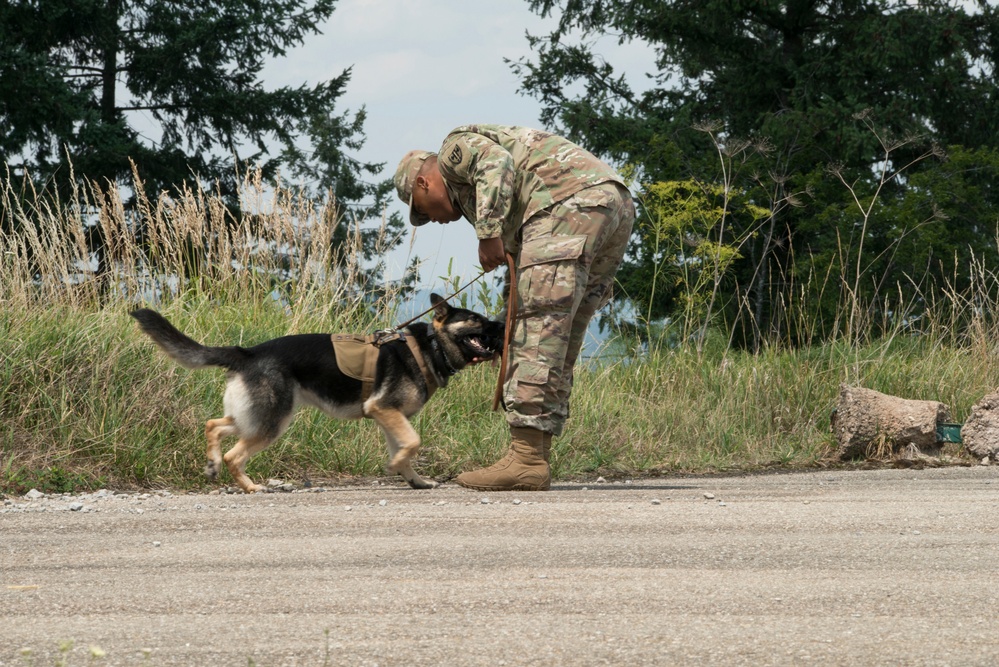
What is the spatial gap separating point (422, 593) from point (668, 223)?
992 centimetres

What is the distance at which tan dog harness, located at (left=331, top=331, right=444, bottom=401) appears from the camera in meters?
5.95

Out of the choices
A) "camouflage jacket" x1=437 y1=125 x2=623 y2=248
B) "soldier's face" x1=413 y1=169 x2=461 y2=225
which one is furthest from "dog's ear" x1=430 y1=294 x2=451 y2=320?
"camouflage jacket" x1=437 y1=125 x2=623 y2=248

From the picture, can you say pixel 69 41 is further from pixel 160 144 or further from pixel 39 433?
pixel 39 433

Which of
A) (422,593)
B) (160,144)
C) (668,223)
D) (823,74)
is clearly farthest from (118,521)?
(160,144)

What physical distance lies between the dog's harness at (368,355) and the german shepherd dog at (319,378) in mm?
11

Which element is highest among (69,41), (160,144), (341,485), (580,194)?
(69,41)

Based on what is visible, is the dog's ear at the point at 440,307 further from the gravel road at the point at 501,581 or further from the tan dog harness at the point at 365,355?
the gravel road at the point at 501,581

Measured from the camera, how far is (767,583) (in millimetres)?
3318

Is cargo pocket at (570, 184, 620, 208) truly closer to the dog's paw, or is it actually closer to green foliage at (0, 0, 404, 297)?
the dog's paw

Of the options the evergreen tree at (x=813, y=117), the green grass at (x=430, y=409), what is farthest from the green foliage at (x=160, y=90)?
the green grass at (x=430, y=409)

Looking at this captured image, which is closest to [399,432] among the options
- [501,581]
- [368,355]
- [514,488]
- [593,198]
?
[368,355]

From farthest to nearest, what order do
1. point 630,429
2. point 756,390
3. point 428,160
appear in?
point 756,390, point 630,429, point 428,160

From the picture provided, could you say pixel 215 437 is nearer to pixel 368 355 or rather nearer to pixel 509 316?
pixel 368 355

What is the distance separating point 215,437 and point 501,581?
3006 millimetres
